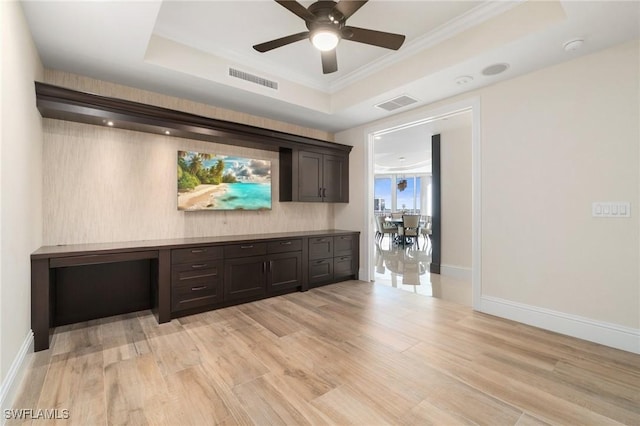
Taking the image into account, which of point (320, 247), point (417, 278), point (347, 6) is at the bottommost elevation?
point (417, 278)

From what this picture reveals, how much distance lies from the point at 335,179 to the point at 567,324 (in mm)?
3597

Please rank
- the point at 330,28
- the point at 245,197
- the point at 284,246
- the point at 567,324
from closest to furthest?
the point at 330,28 → the point at 567,324 → the point at 284,246 → the point at 245,197

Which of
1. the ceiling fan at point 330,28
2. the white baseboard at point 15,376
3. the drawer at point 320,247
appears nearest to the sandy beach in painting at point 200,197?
the drawer at point 320,247

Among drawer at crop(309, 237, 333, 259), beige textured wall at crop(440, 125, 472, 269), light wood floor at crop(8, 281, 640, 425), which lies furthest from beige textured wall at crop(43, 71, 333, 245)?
beige textured wall at crop(440, 125, 472, 269)

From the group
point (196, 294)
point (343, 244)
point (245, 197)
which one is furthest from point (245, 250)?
point (343, 244)

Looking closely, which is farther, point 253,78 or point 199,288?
point 253,78

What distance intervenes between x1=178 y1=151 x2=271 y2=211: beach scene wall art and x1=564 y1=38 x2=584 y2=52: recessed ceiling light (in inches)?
146

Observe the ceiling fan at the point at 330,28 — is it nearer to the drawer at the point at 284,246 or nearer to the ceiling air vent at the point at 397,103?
the ceiling air vent at the point at 397,103

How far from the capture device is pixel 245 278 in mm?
3674

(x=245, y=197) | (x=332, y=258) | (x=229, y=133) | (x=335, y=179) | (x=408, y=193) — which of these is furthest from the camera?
(x=408, y=193)

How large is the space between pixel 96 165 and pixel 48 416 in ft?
8.19

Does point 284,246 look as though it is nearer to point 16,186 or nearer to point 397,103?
point 397,103

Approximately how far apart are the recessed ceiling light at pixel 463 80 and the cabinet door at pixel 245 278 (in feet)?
10.7

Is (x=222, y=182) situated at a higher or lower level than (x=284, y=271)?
higher
